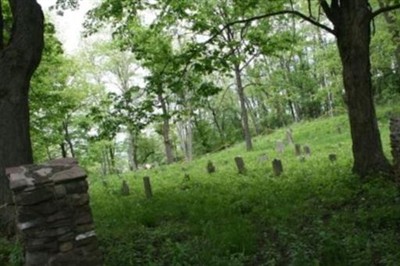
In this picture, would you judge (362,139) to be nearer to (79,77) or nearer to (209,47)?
(209,47)

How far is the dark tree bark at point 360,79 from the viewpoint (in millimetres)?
11578

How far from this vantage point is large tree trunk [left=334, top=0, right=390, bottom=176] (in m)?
11.6

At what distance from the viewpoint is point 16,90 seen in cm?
968

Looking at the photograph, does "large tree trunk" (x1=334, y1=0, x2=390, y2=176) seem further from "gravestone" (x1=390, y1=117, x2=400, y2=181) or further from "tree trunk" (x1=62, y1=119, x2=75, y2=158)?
"tree trunk" (x1=62, y1=119, x2=75, y2=158)

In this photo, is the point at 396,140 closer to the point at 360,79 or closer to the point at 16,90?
the point at 360,79

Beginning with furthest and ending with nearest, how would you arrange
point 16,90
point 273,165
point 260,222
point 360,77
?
point 273,165, point 360,77, point 16,90, point 260,222

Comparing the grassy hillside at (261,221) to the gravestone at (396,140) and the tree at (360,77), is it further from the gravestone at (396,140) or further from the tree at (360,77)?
the tree at (360,77)

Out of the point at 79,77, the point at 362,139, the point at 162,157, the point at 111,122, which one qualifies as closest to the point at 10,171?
the point at 111,122

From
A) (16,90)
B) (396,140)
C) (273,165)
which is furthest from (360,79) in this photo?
(16,90)

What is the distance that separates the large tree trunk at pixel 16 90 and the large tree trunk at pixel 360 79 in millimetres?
7174

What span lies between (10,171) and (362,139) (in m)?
8.47

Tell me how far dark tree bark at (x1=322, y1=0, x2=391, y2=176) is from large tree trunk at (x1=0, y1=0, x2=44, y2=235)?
717cm

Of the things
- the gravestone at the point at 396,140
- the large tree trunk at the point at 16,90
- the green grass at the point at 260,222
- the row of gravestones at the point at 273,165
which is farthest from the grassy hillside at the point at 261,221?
the large tree trunk at the point at 16,90

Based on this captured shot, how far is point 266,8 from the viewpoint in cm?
1487
